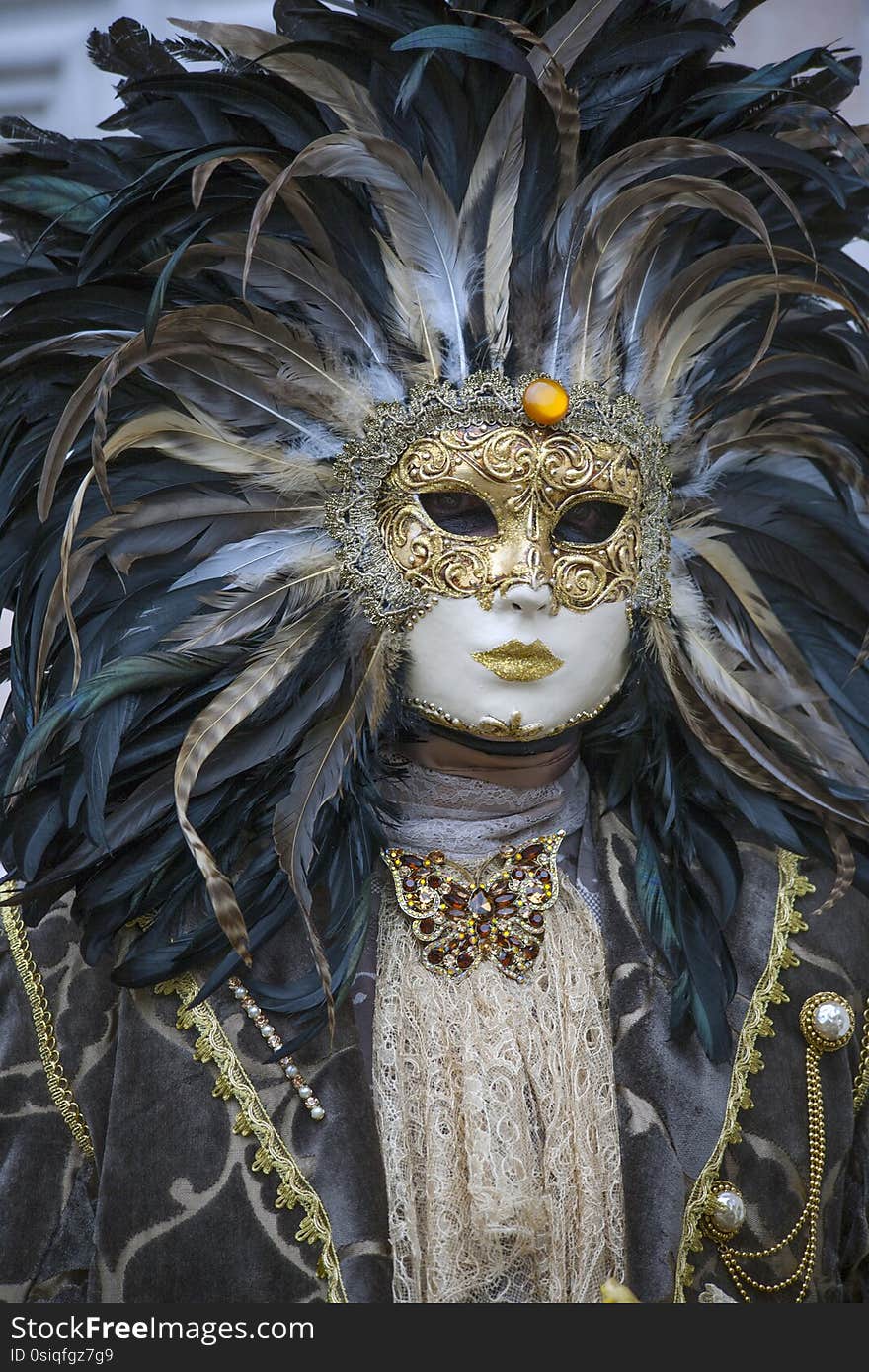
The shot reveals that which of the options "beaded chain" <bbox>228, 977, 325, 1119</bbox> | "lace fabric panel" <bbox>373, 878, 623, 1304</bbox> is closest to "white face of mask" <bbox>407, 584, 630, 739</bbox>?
"lace fabric panel" <bbox>373, 878, 623, 1304</bbox>

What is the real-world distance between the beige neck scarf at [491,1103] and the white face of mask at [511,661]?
155 mm

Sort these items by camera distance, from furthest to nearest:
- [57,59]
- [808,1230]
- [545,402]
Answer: [57,59]
[808,1230]
[545,402]

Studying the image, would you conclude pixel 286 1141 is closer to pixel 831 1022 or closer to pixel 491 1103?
pixel 491 1103

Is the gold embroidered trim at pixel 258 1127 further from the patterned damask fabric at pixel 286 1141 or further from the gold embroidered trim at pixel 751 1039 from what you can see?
the gold embroidered trim at pixel 751 1039

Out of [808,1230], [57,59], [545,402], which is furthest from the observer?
[57,59]

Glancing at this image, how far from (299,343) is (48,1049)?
976 millimetres

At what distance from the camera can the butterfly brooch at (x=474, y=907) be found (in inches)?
80.7

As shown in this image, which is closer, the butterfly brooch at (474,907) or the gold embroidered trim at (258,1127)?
the gold embroidered trim at (258,1127)

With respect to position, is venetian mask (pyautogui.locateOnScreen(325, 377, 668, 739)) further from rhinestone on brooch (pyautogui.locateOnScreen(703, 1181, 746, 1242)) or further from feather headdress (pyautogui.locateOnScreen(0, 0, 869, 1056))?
rhinestone on brooch (pyautogui.locateOnScreen(703, 1181, 746, 1242))

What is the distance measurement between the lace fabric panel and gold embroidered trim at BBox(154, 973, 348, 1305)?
9cm

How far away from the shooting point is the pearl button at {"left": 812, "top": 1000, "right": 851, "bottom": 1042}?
2.09 meters

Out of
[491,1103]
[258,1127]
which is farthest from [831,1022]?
[258,1127]

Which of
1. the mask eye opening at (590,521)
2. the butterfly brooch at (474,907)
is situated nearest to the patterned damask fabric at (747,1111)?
the butterfly brooch at (474,907)

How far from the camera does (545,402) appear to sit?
6.35ft
